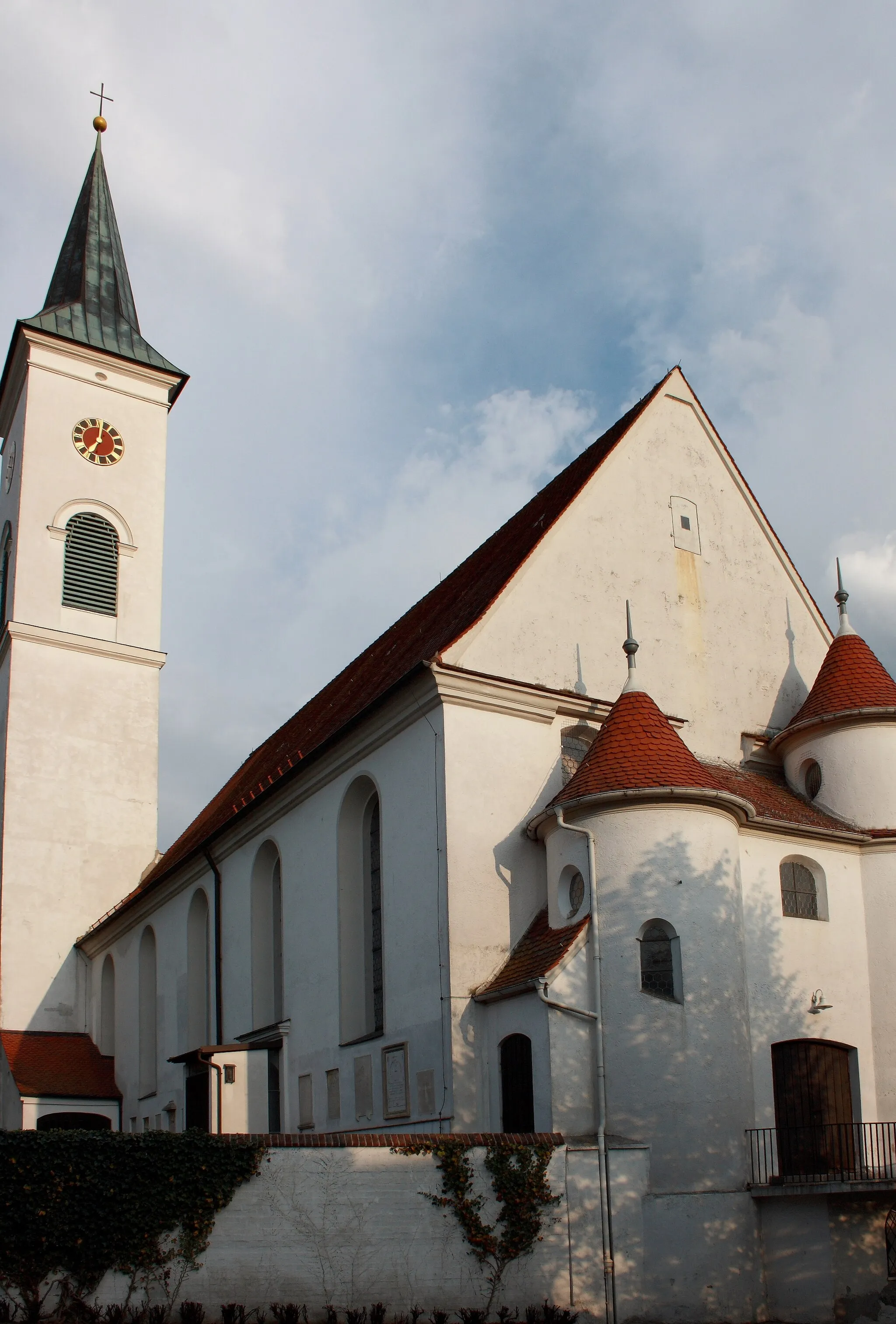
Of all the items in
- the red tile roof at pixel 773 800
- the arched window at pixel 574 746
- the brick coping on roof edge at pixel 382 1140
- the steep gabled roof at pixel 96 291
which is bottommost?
the brick coping on roof edge at pixel 382 1140

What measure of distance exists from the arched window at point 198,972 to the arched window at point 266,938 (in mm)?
3170

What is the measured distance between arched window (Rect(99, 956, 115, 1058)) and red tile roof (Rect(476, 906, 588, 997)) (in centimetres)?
1732

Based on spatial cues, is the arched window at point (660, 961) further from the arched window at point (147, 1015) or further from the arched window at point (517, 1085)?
the arched window at point (147, 1015)

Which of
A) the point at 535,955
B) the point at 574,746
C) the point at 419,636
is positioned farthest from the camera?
the point at 419,636

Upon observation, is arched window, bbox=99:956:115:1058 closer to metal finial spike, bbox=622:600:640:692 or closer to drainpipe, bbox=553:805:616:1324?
metal finial spike, bbox=622:600:640:692

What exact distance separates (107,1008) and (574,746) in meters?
17.8

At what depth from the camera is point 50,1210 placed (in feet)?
41.4

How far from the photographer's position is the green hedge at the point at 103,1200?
12.5m

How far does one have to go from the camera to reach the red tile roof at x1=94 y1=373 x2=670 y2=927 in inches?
791

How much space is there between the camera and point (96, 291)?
37.4 meters

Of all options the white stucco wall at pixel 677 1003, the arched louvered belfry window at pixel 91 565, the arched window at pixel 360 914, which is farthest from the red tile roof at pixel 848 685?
the arched louvered belfry window at pixel 91 565

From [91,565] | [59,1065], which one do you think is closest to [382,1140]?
[59,1065]

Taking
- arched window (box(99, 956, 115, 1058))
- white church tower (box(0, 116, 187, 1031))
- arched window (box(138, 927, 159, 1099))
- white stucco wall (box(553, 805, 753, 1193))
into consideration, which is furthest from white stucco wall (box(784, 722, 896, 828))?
white church tower (box(0, 116, 187, 1031))

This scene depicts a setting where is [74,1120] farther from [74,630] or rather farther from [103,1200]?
[103,1200]
